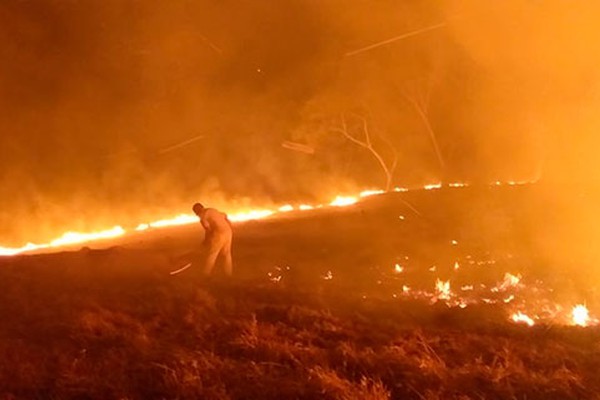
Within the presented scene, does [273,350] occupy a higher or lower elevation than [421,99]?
lower

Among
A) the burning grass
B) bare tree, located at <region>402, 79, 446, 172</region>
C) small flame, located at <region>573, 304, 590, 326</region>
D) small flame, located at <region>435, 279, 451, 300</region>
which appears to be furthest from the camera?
bare tree, located at <region>402, 79, 446, 172</region>

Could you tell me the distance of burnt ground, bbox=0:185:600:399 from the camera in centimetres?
555

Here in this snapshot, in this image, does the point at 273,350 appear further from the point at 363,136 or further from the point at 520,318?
the point at 363,136

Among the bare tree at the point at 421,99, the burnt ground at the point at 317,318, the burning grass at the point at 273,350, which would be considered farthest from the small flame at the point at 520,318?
the bare tree at the point at 421,99

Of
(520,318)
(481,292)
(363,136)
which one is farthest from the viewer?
(363,136)

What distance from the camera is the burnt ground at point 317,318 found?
5555 mm

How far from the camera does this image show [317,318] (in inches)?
299

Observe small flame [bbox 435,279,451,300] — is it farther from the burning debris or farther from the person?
the person

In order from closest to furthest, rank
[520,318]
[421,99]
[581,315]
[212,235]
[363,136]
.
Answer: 1. [520,318]
2. [581,315]
3. [212,235]
4. [421,99]
5. [363,136]

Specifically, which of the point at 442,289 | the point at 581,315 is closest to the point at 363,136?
the point at 442,289

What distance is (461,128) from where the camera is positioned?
3198 cm

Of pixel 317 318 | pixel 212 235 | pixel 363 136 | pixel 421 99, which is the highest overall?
pixel 421 99

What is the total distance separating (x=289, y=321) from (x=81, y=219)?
1614 centimetres

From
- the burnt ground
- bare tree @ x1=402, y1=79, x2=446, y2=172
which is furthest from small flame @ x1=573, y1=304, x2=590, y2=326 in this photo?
bare tree @ x1=402, y1=79, x2=446, y2=172
